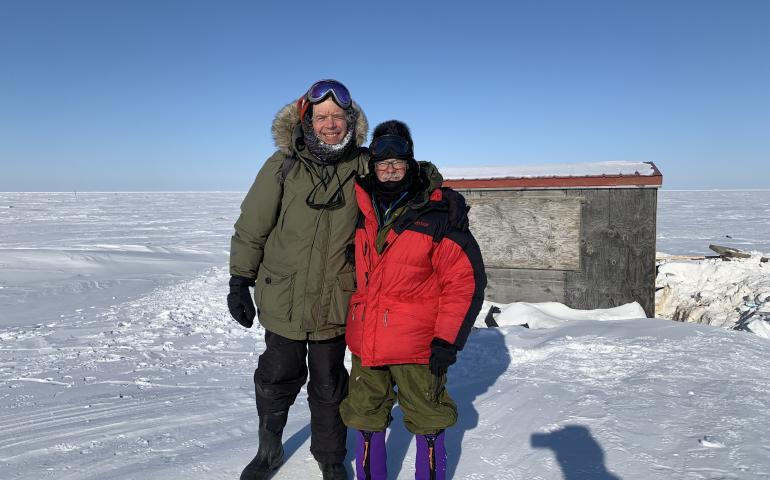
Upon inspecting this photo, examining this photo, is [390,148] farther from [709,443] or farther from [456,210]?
[709,443]

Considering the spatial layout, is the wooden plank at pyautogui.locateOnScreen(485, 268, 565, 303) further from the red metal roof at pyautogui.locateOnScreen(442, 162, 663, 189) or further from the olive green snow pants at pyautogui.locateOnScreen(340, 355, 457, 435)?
the olive green snow pants at pyautogui.locateOnScreen(340, 355, 457, 435)

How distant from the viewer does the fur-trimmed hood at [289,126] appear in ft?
7.70

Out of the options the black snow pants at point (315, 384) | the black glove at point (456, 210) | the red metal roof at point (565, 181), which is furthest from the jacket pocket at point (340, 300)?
the red metal roof at point (565, 181)

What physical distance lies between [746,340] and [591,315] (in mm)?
2124

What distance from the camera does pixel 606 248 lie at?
6.45m

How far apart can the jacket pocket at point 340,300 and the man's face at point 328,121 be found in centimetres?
67

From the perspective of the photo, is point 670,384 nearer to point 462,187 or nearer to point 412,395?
point 412,395

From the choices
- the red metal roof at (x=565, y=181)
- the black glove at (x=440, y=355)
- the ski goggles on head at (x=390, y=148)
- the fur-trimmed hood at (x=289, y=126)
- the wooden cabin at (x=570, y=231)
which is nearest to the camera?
the black glove at (x=440, y=355)

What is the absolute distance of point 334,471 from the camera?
2.37m

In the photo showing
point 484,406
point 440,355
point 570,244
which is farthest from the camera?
point 570,244

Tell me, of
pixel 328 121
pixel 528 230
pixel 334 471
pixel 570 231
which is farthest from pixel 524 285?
pixel 328 121

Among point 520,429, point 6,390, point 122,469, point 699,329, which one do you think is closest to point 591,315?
point 699,329

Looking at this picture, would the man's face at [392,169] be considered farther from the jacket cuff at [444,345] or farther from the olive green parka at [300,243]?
the jacket cuff at [444,345]

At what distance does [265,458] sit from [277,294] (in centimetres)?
89
